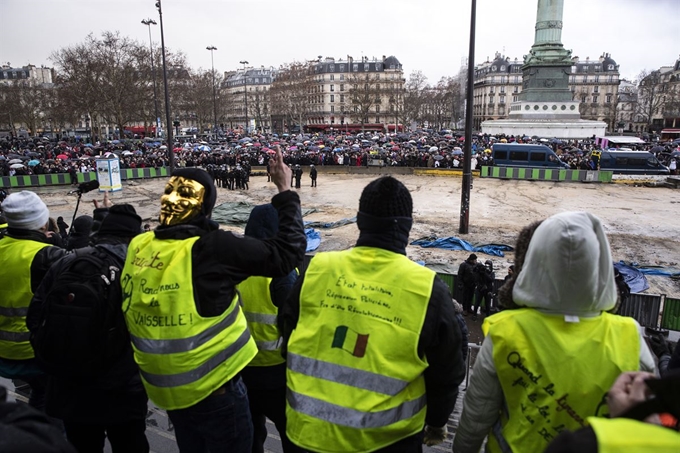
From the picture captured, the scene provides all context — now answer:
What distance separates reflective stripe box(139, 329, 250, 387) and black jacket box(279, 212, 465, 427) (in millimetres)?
329

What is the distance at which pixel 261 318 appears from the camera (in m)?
2.84

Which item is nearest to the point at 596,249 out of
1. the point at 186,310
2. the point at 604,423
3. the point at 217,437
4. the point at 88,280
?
the point at 604,423

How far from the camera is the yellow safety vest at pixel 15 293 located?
3.06 metres

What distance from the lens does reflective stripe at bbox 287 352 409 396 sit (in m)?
1.92

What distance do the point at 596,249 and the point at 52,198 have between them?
26.8 meters

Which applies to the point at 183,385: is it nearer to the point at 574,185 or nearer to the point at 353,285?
the point at 353,285

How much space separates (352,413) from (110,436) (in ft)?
5.38

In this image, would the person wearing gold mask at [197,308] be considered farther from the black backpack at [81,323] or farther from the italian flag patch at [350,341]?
the italian flag patch at [350,341]

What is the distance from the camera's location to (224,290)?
2262mm

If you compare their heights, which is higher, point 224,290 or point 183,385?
point 224,290

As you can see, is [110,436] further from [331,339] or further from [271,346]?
[331,339]

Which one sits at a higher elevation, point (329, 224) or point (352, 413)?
point (352, 413)

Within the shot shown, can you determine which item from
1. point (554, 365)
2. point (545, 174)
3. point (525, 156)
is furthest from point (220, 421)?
point (525, 156)

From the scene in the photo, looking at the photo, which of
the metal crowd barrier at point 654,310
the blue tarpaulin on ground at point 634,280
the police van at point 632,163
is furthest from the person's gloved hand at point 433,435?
the police van at point 632,163
